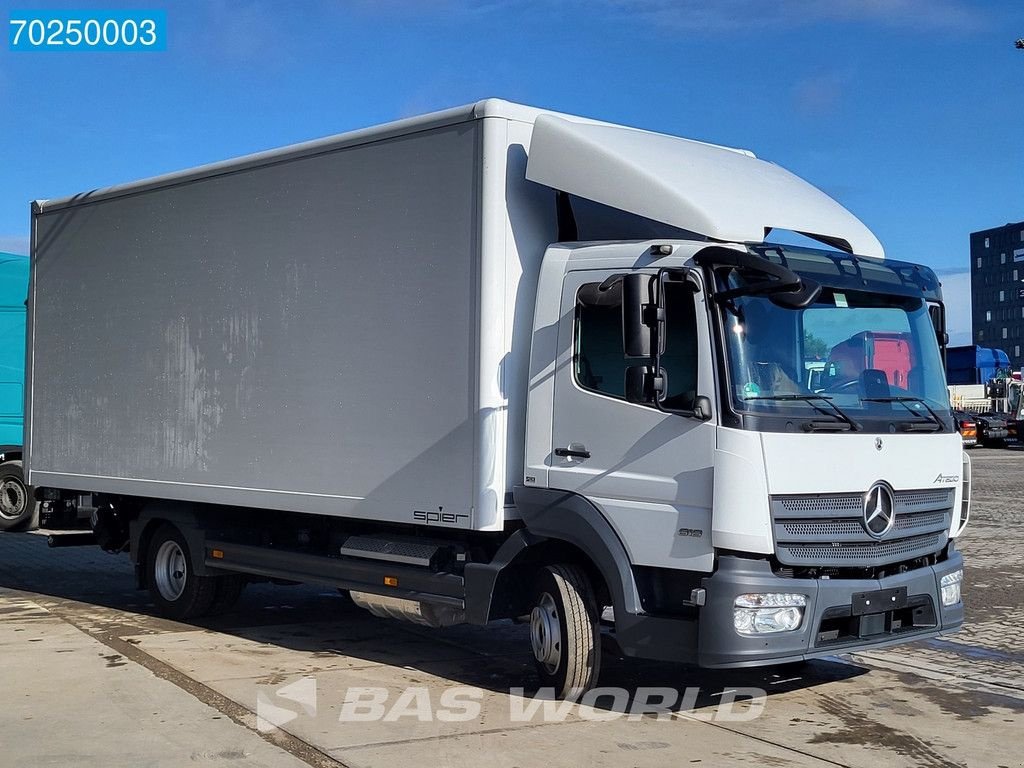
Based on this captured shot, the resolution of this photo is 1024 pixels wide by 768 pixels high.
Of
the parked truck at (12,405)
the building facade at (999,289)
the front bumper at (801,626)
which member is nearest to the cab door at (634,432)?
the front bumper at (801,626)

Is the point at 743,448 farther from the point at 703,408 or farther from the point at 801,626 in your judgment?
the point at 801,626

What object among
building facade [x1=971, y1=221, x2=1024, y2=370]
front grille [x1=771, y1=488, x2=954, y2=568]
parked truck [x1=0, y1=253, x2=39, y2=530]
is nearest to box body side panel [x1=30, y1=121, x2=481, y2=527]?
front grille [x1=771, y1=488, x2=954, y2=568]

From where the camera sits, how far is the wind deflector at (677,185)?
7023 millimetres

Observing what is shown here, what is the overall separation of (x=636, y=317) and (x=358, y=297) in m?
2.41

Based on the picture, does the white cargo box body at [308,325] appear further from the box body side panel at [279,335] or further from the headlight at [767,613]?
the headlight at [767,613]

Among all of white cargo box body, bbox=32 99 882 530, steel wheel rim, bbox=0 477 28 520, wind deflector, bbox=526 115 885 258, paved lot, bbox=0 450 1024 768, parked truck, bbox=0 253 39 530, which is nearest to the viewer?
paved lot, bbox=0 450 1024 768

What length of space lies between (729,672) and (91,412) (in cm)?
592

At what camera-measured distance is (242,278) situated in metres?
9.17

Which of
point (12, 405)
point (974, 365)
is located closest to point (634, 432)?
point (12, 405)

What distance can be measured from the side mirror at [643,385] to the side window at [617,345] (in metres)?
0.08

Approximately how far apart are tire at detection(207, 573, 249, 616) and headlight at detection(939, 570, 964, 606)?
562 centimetres

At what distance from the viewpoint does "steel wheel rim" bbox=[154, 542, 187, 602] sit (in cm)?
1037

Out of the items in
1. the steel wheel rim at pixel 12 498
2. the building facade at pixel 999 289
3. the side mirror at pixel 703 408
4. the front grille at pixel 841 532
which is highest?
the building facade at pixel 999 289

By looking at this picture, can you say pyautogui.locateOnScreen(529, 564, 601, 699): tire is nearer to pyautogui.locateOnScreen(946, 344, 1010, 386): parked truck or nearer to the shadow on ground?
the shadow on ground
